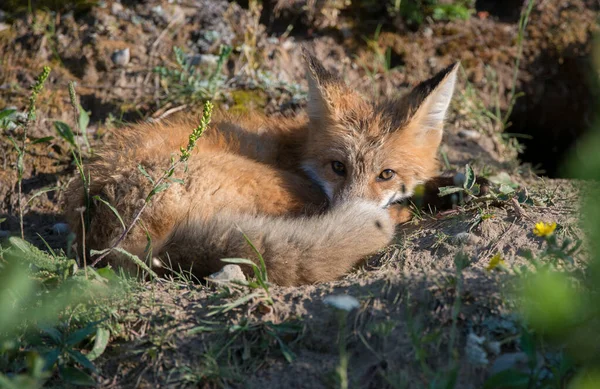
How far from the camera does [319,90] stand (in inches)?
147

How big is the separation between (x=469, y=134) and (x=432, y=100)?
1440 millimetres

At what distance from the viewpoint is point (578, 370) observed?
1627mm

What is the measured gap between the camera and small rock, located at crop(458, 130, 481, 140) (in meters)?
4.93

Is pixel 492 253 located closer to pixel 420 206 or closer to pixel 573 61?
pixel 420 206

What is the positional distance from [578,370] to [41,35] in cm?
499

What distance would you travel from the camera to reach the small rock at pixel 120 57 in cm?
484

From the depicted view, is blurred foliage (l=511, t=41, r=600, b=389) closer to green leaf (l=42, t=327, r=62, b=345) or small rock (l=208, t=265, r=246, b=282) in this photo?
small rock (l=208, t=265, r=246, b=282)

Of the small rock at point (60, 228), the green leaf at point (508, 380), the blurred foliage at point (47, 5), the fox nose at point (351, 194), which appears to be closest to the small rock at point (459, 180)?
the fox nose at point (351, 194)

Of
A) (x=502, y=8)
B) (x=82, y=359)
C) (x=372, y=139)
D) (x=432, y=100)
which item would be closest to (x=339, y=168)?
(x=372, y=139)

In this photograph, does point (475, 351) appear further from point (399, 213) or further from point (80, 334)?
point (399, 213)

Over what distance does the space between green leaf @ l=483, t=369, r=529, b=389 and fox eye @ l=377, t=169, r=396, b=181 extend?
2041mm

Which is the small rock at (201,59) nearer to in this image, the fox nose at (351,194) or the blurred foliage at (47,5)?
the blurred foliage at (47,5)

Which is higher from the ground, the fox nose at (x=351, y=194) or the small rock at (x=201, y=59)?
the small rock at (x=201, y=59)

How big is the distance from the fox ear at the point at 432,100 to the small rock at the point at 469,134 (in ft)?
3.96
